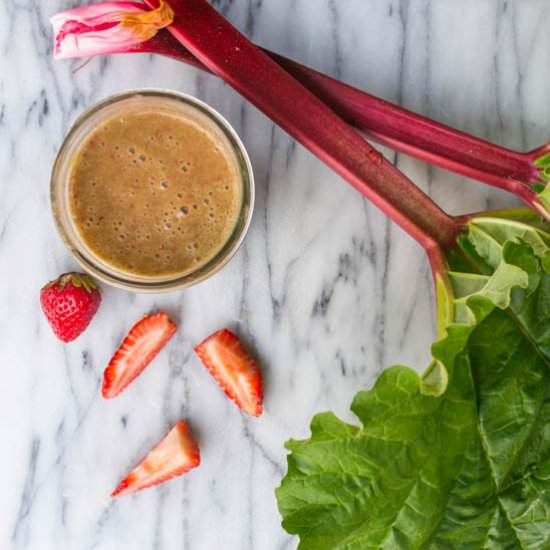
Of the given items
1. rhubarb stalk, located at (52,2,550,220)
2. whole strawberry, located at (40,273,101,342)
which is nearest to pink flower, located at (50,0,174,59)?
rhubarb stalk, located at (52,2,550,220)

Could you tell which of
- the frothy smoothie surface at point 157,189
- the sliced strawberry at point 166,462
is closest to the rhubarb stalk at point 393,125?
the frothy smoothie surface at point 157,189

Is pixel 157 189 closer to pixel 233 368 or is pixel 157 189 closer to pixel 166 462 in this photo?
pixel 233 368

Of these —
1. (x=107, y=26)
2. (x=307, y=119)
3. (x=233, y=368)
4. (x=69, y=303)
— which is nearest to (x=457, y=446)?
(x=233, y=368)

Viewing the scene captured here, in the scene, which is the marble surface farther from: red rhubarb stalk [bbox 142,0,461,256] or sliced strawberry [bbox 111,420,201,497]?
red rhubarb stalk [bbox 142,0,461,256]

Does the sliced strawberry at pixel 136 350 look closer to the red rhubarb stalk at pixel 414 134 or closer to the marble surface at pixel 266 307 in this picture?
the marble surface at pixel 266 307

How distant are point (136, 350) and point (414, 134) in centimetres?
57

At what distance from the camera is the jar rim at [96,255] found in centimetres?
155

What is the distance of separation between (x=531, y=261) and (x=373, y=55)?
48 cm

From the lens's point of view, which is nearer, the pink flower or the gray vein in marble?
the pink flower

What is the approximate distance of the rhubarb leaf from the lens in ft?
4.44

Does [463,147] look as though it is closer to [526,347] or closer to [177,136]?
[526,347]

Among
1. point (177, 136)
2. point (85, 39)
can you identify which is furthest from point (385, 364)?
point (85, 39)

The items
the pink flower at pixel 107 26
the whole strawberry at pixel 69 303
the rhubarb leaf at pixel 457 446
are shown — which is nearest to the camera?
the rhubarb leaf at pixel 457 446

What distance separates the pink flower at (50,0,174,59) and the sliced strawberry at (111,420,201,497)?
24.6 inches
